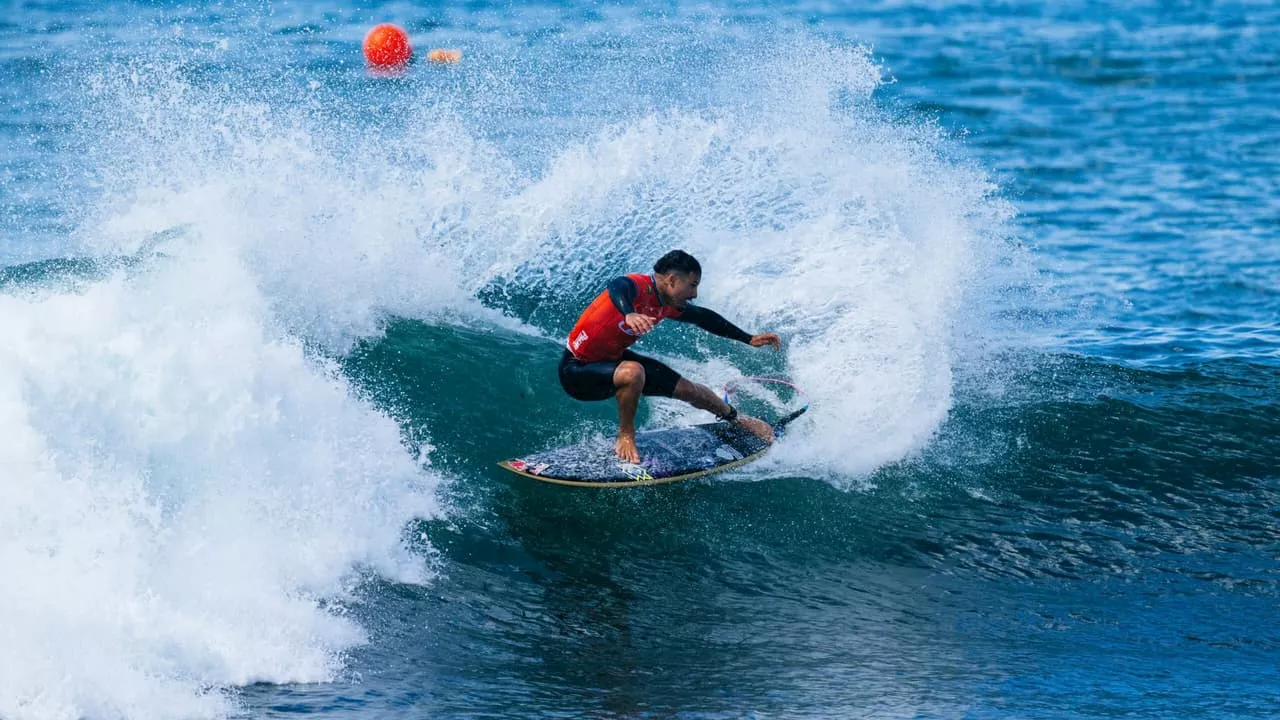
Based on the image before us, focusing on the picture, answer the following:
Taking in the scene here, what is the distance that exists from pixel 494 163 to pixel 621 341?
5.55 metres

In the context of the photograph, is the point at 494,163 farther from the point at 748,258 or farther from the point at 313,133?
the point at 313,133

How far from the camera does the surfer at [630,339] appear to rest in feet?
29.8

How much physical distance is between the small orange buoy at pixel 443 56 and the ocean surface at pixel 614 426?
4.23 meters

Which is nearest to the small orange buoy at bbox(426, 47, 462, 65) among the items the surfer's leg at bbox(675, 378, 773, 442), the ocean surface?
the ocean surface

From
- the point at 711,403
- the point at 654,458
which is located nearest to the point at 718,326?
the point at 711,403

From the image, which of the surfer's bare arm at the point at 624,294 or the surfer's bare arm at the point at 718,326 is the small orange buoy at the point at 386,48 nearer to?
the surfer's bare arm at the point at 718,326

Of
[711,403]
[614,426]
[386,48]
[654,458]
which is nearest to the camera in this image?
[654,458]

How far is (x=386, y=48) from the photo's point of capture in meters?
23.7

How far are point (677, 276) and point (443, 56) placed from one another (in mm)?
16470

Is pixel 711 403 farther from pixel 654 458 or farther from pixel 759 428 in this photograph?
pixel 654 458

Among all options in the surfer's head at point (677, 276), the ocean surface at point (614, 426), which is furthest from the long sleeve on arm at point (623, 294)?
the ocean surface at point (614, 426)

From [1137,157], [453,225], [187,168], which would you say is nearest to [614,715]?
[453,225]

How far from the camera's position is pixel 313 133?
18.9m

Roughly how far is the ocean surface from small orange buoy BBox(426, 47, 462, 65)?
4.23 m
